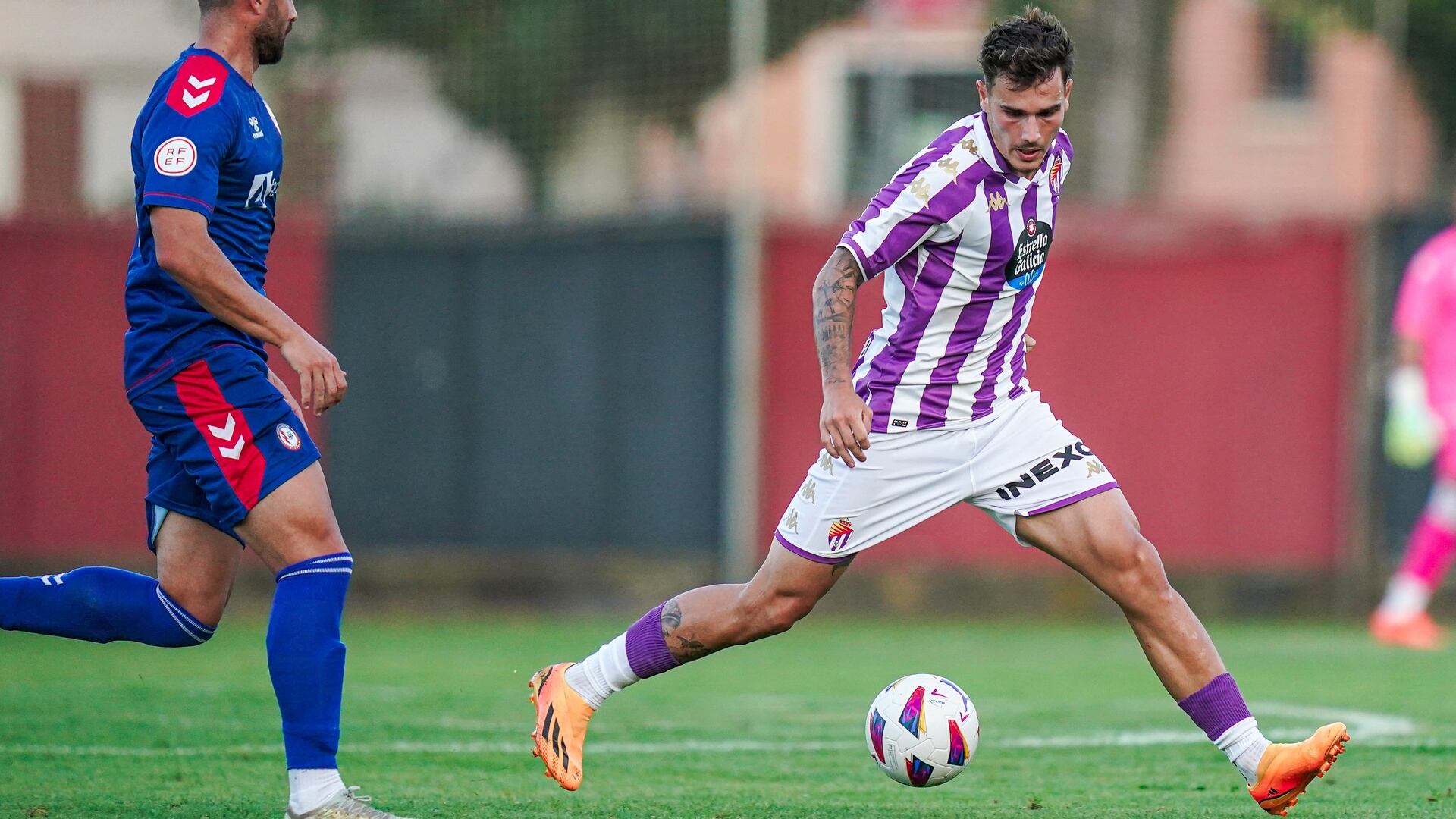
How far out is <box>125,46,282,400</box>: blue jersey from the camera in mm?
4648

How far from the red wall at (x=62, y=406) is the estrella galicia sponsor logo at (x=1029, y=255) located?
855cm

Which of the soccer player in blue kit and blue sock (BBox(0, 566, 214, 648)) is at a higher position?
the soccer player in blue kit

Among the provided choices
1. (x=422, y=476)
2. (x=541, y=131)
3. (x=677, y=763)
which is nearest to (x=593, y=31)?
(x=541, y=131)

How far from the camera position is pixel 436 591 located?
44.1ft

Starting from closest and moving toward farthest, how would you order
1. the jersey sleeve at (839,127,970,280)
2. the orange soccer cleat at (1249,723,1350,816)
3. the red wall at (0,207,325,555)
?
the orange soccer cleat at (1249,723,1350,816)
the jersey sleeve at (839,127,970,280)
the red wall at (0,207,325,555)

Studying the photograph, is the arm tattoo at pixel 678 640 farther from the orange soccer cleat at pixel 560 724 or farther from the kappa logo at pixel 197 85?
the kappa logo at pixel 197 85

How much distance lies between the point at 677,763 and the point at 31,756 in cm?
214

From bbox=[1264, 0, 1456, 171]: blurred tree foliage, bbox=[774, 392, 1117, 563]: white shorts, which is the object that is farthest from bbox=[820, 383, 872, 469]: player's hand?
bbox=[1264, 0, 1456, 171]: blurred tree foliage

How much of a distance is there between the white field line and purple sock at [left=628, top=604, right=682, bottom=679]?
1.00m

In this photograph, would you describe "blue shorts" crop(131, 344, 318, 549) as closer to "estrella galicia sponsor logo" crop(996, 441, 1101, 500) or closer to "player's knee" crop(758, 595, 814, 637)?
"player's knee" crop(758, 595, 814, 637)

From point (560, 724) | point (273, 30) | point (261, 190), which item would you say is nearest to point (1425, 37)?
point (560, 724)

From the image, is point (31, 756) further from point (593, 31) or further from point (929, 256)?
point (593, 31)

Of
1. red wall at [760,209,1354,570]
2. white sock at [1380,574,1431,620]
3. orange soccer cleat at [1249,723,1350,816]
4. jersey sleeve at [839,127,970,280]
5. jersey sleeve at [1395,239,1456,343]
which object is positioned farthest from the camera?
red wall at [760,209,1354,570]

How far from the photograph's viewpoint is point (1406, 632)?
11305 millimetres
